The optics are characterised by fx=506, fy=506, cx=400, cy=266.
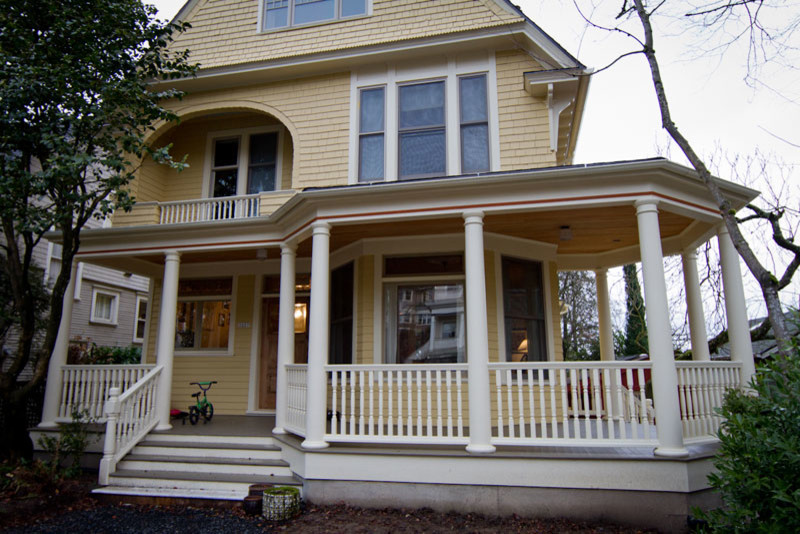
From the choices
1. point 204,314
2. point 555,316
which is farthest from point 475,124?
point 204,314

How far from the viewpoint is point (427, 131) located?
26.7 ft

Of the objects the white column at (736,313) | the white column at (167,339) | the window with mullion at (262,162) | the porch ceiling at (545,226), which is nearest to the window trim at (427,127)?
the porch ceiling at (545,226)

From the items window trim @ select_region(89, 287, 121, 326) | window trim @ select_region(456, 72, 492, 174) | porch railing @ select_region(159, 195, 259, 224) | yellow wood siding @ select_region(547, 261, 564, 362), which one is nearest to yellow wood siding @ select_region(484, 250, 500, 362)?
yellow wood siding @ select_region(547, 261, 564, 362)

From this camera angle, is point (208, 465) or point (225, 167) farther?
point (225, 167)

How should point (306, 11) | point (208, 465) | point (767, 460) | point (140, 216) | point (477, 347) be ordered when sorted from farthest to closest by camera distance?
point (306, 11)
point (140, 216)
point (208, 465)
point (477, 347)
point (767, 460)

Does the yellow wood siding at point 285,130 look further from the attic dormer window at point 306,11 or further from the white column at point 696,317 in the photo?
the white column at point 696,317

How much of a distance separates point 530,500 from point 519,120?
212 inches

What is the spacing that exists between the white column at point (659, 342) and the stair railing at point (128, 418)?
21.4 ft

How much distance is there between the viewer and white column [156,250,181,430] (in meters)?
7.59

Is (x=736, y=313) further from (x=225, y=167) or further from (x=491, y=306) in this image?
(x=225, y=167)

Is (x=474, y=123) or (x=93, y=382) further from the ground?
(x=474, y=123)

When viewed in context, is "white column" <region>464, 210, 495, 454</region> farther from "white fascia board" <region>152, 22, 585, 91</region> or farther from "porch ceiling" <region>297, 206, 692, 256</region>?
"white fascia board" <region>152, 22, 585, 91</region>

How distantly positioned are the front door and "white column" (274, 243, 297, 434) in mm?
1938

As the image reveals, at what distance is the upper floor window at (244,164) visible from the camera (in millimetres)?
9469
